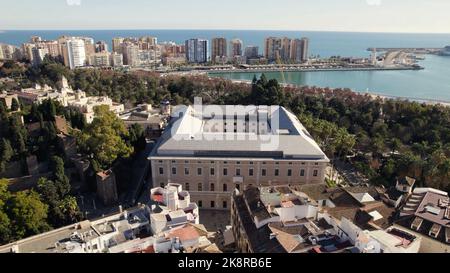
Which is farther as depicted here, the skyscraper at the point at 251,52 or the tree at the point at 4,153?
the skyscraper at the point at 251,52

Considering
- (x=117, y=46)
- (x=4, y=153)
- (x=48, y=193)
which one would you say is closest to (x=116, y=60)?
(x=117, y=46)

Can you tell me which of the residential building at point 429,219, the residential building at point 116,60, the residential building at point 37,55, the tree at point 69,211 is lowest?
the tree at point 69,211

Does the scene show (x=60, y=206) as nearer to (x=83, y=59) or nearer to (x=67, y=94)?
(x=67, y=94)

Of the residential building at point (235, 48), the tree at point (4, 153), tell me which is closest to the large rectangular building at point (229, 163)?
the tree at point (4, 153)

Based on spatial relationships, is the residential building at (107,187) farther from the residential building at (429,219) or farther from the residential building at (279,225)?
the residential building at (429,219)

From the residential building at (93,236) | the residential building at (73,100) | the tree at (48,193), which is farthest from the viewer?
the residential building at (73,100)
